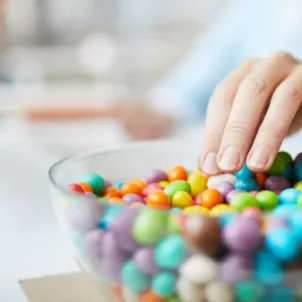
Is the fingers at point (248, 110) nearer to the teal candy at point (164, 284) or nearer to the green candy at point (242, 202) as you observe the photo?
the green candy at point (242, 202)

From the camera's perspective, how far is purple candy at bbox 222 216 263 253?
0.38 meters

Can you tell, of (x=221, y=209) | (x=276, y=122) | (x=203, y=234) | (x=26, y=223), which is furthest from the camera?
(x=26, y=223)

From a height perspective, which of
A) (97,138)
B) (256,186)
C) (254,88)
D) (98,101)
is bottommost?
(98,101)

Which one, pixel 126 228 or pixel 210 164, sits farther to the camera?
pixel 210 164

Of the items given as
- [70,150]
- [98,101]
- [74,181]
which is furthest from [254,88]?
[98,101]

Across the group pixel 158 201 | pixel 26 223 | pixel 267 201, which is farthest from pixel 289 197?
pixel 26 223

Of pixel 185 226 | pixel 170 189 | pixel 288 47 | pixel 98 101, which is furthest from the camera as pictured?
pixel 98 101

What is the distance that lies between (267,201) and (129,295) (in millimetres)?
186

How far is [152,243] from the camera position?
395mm

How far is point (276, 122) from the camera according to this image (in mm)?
613

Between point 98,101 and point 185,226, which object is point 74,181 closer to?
point 185,226

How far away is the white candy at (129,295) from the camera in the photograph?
0.43 meters

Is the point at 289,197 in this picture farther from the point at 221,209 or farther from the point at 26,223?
the point at 26,223

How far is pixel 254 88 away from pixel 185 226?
318mm
